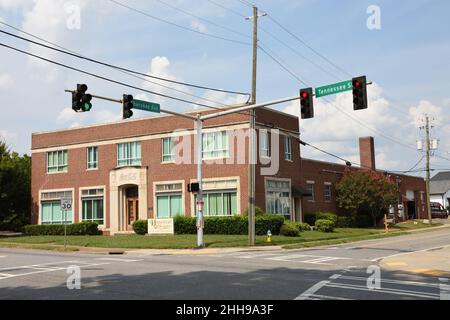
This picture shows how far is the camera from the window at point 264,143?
120 feet

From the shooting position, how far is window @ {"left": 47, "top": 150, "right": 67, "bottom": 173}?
45.0m

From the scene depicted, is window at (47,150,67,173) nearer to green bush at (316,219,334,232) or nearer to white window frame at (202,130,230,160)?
white window frame at (202,130,230,160)

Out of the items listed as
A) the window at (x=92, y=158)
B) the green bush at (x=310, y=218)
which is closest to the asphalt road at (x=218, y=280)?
the green bush at (x=310, y=218)

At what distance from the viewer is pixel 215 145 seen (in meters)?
37.0

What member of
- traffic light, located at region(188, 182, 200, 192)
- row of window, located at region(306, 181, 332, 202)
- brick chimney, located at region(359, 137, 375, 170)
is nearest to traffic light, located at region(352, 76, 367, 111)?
traffic light, located at region(188, 182, 200, 192)

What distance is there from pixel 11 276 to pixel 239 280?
21.8 feet

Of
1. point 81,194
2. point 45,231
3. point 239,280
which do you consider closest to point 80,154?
point 81,194

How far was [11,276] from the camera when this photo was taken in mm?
15062

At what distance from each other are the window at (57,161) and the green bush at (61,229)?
16.6 feet

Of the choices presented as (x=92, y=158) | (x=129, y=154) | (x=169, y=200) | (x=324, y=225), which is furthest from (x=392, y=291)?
(x=92, y=158)

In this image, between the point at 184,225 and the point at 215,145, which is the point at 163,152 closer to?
the point at 215,145

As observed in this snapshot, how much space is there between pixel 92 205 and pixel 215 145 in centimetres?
1260

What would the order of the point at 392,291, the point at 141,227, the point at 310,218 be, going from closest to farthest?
the point at 392,291 → the point at 141,227 → the point at 310,218

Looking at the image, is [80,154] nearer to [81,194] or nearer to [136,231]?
[81,194]
